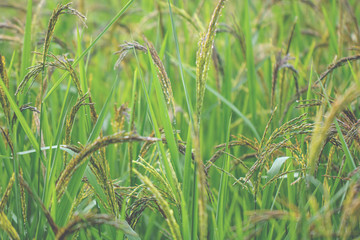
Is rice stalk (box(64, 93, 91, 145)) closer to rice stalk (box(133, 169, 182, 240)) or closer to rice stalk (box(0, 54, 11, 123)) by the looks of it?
rice stalk (box(0, 54, 11, 123))

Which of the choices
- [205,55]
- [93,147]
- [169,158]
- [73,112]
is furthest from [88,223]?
[169,158]

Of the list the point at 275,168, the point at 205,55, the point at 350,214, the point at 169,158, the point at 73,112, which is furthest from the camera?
the point at 169,158

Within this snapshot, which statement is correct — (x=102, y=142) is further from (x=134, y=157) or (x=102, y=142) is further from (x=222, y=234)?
(x=134, y=157)

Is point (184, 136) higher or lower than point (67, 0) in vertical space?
lower

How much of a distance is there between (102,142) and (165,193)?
40cm

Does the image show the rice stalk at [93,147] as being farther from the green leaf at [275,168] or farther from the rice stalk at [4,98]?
the green leaf at [275,168]

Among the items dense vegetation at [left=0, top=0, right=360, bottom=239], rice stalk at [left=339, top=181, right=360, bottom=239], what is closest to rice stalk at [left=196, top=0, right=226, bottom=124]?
dense vegetation at [left=0, top=0, right=360, bottom=239]

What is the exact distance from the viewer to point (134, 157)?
1.67m

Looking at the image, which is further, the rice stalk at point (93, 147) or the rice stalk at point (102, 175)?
the rice stalk at point (102, 175)

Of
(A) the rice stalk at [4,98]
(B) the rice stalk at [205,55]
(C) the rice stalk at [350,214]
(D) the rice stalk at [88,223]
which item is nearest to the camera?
(C) the rice stalk at [350,214]

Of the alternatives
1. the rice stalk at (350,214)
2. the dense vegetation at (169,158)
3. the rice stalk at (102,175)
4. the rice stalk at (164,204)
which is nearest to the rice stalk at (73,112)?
the dense vegetation at (169,158)

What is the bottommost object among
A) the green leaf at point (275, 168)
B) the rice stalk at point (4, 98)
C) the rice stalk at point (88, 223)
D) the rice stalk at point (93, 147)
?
the green leaf at point (275, 168)

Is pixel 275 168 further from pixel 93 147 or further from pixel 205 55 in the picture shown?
pixel 93 147

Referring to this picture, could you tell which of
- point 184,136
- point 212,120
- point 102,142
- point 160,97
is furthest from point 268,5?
point 102,142
